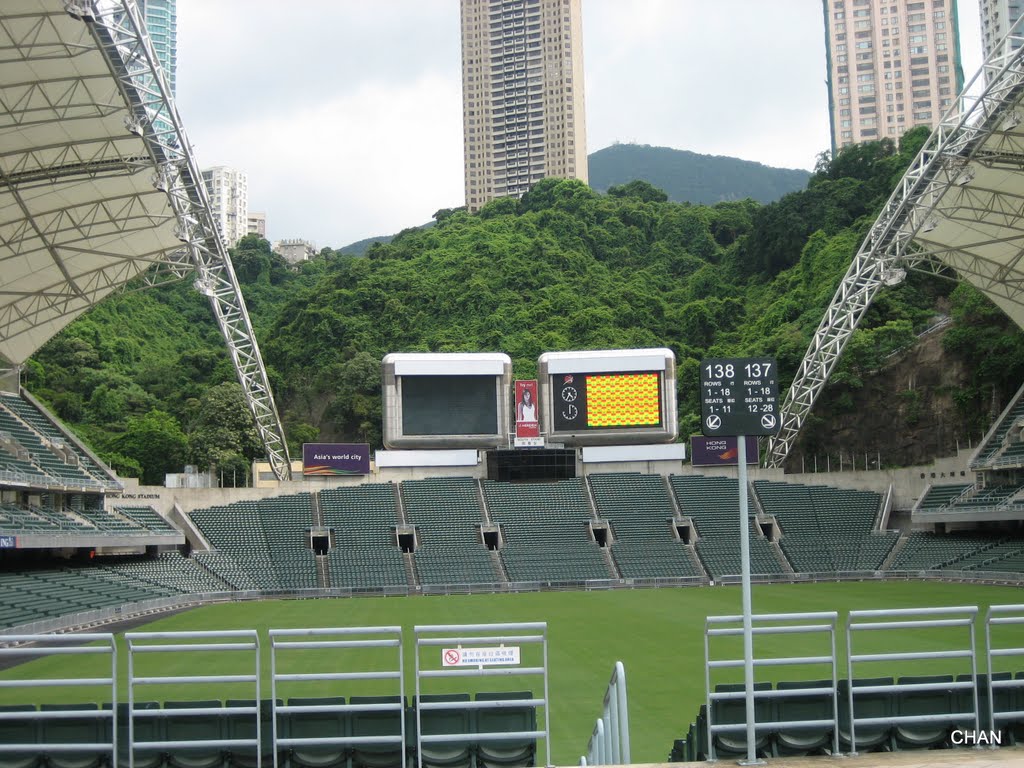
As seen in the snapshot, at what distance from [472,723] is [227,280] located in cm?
3316

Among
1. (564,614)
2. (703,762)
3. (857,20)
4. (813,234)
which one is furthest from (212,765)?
(857,20)

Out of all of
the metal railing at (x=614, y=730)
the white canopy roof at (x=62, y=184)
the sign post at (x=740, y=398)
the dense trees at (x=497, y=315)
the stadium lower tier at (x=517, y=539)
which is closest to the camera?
the metal railing at (x=614, y=730)

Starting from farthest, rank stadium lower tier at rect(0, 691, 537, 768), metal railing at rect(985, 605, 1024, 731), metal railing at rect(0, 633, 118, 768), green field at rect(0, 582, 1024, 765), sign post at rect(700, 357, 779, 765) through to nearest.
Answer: green field at rect(0, 582, 1024, 765)
sign post at rect(700, 357, 779, 765)
metal railing at rect(985, 605, 1024, 731)
stadium lower tier at rect(0, 691, 537, 768)
metal railing at rect(0, 633, 118, 768)

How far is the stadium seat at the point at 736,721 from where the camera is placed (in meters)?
10.0

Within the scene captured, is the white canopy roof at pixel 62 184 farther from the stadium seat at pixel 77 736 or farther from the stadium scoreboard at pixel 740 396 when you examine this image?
the stadium scoreboard at pixel 740 396

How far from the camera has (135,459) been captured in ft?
209

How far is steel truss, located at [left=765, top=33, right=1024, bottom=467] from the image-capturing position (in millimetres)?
31109

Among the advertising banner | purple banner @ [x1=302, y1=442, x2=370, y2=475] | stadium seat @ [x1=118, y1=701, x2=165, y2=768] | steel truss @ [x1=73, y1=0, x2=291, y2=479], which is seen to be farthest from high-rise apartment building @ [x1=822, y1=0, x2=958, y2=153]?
stadium seat @ [x1=118, y1=701, x2=165, y2=768]

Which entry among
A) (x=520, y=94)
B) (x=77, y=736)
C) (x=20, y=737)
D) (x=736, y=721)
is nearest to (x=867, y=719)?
(x=736, y=721)

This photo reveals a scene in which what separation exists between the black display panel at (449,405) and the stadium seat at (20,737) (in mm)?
38340

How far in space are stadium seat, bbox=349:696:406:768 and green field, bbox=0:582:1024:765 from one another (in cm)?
380

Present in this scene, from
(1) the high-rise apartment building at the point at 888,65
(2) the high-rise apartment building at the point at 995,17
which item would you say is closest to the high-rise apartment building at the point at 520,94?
(1) the high-rise apartment building at the point at 888,65

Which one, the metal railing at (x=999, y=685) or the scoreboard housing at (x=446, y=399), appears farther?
the scoreboard housing at (x=446, y=399)

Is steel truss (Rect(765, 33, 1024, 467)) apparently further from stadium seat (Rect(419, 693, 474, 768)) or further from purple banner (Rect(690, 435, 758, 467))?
stadium seat (Rect(419, 693, 474, 768))
